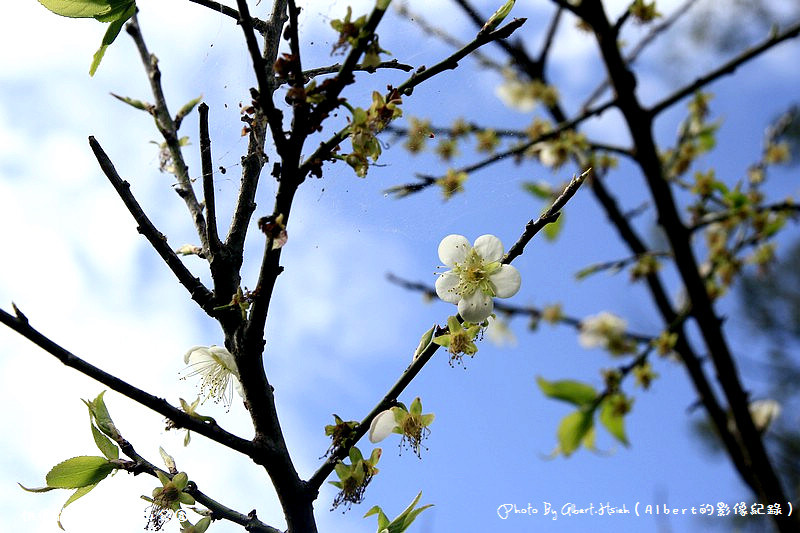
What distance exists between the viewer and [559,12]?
102 inches

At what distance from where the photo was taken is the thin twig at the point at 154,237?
82 centimetres

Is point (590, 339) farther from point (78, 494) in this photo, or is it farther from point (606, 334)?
point (78, 494)

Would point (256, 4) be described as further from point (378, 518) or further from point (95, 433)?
point (378, 518)

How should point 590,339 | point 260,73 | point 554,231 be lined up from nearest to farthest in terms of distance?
1. point 260,73
2. point 554,231
3. point 590,339

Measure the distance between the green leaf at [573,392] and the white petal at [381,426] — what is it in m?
0.45

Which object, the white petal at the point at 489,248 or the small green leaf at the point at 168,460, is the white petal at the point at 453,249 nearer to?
the white petal at the point at 489,248

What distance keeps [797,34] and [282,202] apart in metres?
1.83

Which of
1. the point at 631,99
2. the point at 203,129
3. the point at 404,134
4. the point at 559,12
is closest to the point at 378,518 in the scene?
the point at 203,129

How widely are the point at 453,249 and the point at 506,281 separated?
4.5 inches

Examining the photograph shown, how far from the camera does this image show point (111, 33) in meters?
0.88

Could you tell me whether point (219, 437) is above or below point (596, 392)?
below

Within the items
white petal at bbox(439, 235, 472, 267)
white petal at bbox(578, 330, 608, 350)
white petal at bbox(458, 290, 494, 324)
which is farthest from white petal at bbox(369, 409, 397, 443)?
white petal at bbox(578, 330, 608, 350)

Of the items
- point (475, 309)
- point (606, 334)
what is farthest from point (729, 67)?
point (475, 309)

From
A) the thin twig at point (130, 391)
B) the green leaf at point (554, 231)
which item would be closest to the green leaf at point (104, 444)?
the thin twig at point (130, 391)
